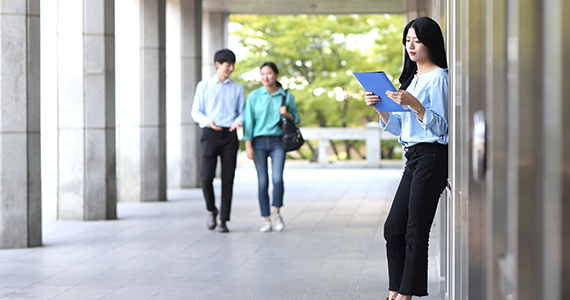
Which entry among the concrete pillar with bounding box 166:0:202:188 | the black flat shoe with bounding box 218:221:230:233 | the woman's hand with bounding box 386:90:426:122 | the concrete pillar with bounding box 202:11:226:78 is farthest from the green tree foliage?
the woman's hand with bounding box 386:90:426:122

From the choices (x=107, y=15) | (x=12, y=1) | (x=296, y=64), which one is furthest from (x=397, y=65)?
(x=12, y=1)

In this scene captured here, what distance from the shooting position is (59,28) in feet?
29.9

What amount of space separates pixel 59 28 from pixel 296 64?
17763mm

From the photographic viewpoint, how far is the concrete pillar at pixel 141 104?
1148cm

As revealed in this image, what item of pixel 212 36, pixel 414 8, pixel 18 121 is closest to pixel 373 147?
pixel 212 36

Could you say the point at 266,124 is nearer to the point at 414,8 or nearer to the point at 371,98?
the point at 371,98

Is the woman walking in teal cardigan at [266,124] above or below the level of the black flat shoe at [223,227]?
above

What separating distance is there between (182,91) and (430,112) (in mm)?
10825

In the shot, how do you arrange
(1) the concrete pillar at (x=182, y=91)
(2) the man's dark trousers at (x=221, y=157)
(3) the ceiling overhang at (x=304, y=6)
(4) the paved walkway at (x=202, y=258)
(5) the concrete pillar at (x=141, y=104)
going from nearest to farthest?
(4) the paved walkway at (x=202, y=258)
(2) the man's dark trousers at (x=221, y=157)
(5) the concrete pillar at (x=141, y=104)
(1) the concrete pillar at (x=182, y=91)
(3) the ceiling overhang at (x=304, y=6)

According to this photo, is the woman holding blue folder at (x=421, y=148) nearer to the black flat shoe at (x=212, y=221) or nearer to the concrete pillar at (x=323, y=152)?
the black flat shoe at (x=212, y=221)

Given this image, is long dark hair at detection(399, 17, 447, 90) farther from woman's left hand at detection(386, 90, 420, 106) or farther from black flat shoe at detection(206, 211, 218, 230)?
black flat shoe at detection(206, 211, 218, 230)

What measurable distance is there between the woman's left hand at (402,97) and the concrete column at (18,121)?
4441 mm

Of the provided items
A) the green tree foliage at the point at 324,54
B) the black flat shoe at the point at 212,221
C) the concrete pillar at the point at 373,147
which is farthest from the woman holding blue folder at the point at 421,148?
the green tree foliage at the point at 324,54

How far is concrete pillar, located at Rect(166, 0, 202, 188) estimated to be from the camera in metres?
14.0
